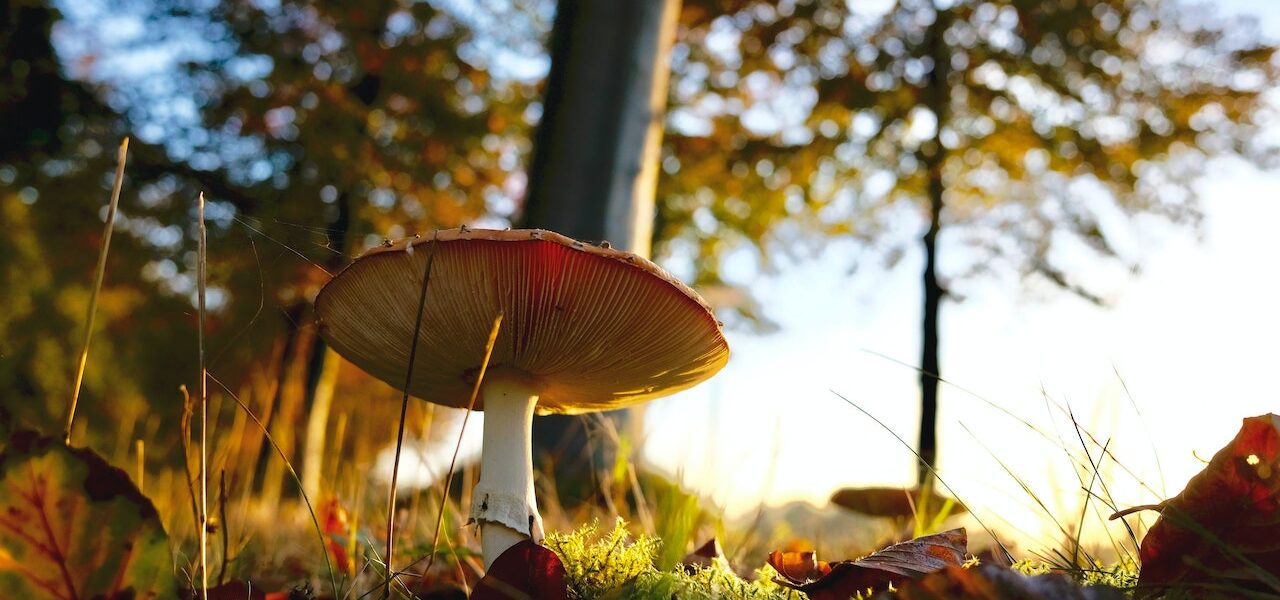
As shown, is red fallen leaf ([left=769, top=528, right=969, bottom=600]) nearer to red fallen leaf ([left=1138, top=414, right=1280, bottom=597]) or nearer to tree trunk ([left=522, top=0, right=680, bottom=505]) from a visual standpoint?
red fallen leaf ([left=1138, top=414, right=1280, bottom=597])

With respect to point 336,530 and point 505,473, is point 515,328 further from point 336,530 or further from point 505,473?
point 336,530

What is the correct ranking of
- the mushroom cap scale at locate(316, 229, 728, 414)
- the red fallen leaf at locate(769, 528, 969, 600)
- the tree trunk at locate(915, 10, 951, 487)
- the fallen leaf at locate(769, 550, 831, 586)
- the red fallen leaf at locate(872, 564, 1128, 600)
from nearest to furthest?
1. the red fallen leaf at locate(872, 564, 1128, 600)
2. the red fallen leaf at locate(769, 528, 969, 600)
3. the mushroom cap scale at locate(316, 229, 728, 414)
4. the fallen leaf at locate(769, 550, 831, 586)
5. the tree trunk at locate(915, 10, 951, 487)

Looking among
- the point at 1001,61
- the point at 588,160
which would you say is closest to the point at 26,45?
the point at 588,160

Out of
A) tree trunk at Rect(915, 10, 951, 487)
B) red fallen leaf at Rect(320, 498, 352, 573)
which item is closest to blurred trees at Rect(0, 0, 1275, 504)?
tree trunk at Rect(915, 10, 951, 487)

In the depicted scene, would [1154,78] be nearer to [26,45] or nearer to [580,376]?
Result: [580,376]

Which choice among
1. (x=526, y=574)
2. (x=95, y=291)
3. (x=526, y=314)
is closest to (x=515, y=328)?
(x=526, y=314)

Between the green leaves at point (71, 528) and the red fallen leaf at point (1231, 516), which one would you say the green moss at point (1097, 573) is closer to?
the red fallen leaf at point (1231, 516)
